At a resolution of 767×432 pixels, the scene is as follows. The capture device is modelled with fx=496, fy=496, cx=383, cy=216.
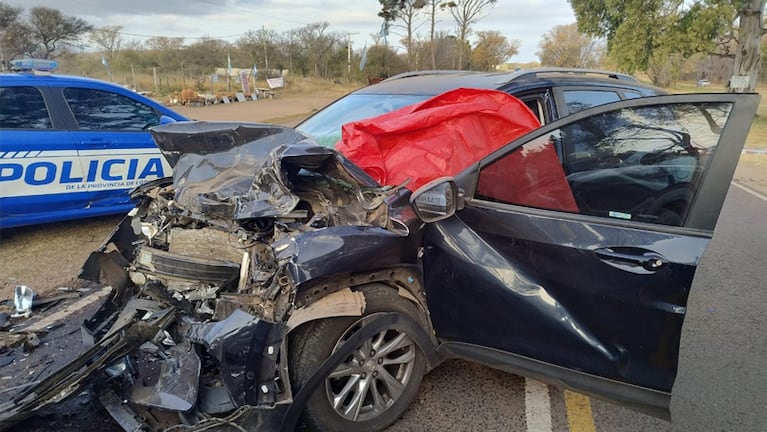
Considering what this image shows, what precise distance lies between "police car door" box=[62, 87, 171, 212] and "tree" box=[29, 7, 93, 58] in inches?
1269

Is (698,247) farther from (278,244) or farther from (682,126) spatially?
(278,244)

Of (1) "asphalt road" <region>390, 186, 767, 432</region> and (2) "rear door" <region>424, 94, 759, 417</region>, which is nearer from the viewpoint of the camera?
(2) "rear door" <region>424, 94, 759, 417</region>

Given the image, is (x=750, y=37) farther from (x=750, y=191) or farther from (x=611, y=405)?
(x=611, y=405)

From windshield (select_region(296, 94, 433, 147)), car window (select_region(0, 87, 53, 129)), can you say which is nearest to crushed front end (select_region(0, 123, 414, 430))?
windshield (select_region(296, 94, 433, 147))

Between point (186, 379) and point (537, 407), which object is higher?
point (186, 379)

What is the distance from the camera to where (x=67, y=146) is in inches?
199

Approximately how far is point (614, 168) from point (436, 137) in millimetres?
1074

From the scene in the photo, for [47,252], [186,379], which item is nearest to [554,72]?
[186,379]

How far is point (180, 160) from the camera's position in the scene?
3.18 meters

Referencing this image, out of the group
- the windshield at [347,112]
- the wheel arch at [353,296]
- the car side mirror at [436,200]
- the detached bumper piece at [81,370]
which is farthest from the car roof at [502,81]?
the detached bumper piece at [81,370]

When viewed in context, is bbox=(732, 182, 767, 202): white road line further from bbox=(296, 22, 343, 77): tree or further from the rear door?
bbox=(296, 22, 343, 77): tree

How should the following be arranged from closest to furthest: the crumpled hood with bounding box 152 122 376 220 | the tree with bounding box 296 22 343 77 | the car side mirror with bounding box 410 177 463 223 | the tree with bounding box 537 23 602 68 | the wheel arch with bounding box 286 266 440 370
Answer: the wheel arch with bounding box 286 266 440 370, the car side mirror with bounding box 410 177 463 223, the crumpled hood with bounding box 152 122 376 220, the tree with bounding box 296 22 343 77, the tree with bounding box 537 23 602 68

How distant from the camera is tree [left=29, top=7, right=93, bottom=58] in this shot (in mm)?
32312

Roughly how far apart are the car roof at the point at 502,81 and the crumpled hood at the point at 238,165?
1.46 meters
